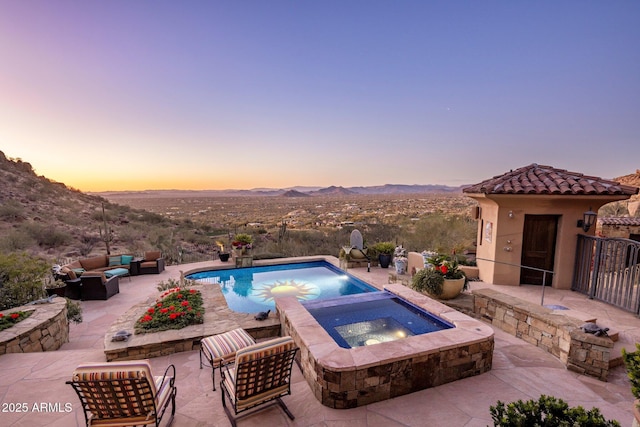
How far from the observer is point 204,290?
7.94 m

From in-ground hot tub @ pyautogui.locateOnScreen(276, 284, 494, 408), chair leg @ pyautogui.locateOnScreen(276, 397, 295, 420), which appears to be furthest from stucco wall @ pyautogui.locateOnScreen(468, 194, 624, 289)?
chair leg @ pyautogui.locateOnScreen(276, 397, 295, 420)

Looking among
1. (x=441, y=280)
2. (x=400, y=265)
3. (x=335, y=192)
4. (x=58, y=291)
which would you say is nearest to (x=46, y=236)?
(x=58, y=291)

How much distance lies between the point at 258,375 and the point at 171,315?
136 inches

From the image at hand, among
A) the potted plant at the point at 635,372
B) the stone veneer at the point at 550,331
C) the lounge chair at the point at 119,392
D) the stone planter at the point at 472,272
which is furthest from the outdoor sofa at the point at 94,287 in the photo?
the stone planter at the point at 472,272

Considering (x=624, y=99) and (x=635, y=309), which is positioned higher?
(x=624, y=99)

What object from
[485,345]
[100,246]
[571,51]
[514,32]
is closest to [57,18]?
[100,246]

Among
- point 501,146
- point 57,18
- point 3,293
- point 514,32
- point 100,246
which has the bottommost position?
point 100,246

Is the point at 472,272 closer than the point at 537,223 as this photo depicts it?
No

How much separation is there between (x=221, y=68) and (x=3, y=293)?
10.5 meters

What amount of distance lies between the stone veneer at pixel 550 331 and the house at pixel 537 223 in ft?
6.17

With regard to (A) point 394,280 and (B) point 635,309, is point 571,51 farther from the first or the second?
(A) point 394,280

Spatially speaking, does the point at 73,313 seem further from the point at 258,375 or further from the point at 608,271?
the point at 608,271

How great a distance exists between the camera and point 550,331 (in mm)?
4926

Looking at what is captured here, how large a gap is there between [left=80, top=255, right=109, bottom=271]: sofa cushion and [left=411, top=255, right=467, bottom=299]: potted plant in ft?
36.9
